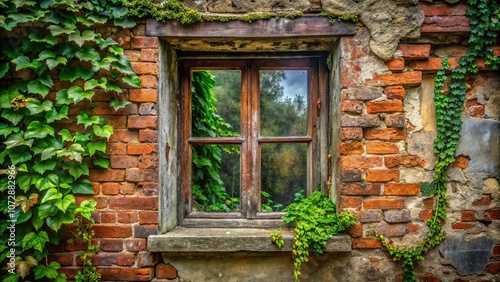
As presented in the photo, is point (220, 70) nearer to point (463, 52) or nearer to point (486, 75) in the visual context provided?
point (463, 52)

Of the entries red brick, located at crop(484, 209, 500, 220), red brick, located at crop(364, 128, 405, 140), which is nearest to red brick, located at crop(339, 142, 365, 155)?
red brick, located at crop(364, 128, 405, 140)

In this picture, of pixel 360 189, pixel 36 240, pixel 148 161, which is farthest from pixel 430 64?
pixel 36 240

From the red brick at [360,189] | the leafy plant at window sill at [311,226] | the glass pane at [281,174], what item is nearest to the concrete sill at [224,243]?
the leafy plant at window sill at [311,226]

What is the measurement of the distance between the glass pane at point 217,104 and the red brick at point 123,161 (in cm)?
60

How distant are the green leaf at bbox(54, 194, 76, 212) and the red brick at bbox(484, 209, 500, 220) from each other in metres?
2.75

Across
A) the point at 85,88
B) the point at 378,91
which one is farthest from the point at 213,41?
the point at 378,91

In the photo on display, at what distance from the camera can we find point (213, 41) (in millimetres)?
2164

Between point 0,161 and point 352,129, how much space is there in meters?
2.31

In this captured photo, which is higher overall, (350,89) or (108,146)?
(350,89)

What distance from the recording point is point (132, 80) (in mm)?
1985

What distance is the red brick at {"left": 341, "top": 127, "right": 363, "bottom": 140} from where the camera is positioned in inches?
79.8

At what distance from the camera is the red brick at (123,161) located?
6.69 feet

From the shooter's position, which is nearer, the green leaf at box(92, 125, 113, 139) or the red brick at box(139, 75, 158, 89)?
the green leaf at box(92, 125, 113, 139)

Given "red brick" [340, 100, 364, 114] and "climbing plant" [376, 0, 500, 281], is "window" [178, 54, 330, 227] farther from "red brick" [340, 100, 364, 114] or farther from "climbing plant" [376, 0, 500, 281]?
"climbing plant" [376, 0, 500, 281]
